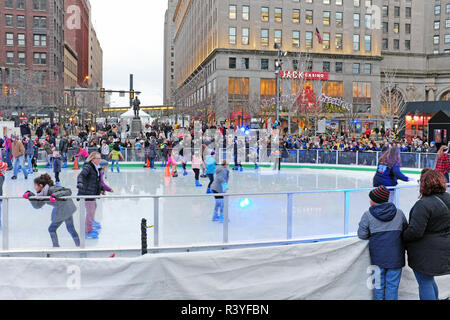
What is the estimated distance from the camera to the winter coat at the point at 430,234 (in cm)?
449

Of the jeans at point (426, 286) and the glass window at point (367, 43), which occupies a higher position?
the glass window at point (367, 43)

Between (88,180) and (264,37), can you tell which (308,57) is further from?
(88,180)

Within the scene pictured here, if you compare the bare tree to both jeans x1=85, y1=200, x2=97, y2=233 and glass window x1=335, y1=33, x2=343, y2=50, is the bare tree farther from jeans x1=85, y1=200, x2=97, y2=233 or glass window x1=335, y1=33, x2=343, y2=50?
jeans x1=85, y1=200, x2=97, y2=233

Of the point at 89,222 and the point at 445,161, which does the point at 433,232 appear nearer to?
the point at 89,222

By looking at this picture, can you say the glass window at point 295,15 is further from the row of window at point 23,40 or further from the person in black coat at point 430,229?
the person in black coat at point 430,229

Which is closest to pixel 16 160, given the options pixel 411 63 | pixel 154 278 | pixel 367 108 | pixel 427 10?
pixel 154 278

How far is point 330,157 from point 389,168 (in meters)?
15.2

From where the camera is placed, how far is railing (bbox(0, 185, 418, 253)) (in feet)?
21.7

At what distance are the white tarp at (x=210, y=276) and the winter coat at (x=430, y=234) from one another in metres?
Result: 1.02

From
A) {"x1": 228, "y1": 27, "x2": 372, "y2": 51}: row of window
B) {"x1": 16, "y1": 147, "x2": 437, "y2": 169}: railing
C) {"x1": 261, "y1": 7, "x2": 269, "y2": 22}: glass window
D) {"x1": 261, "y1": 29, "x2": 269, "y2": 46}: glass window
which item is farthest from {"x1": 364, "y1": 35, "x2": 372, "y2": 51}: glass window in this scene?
{"x1": 16, "y1": 147, "x2": 437, "y2": 169}: railing

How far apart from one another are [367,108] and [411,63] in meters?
17.4

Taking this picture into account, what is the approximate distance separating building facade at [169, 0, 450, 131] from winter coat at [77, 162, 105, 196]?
4410cm

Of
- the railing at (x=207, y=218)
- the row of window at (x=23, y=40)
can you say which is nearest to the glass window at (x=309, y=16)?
the row of window at (x=23, y=40)

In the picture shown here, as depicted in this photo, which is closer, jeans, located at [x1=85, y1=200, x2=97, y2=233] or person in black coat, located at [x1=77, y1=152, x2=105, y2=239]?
jeans, located at [x1=85, y1=200, x2=97, y2=233]
